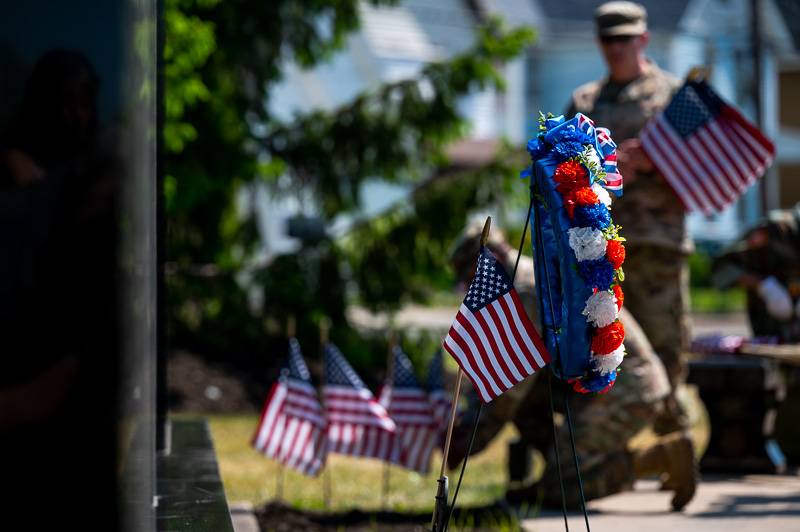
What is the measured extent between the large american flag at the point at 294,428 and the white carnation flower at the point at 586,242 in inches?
138

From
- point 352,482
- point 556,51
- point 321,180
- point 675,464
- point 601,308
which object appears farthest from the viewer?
point 556,51

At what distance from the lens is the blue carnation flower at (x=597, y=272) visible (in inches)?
188

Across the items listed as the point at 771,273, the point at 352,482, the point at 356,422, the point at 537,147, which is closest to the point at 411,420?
the point at 356,422

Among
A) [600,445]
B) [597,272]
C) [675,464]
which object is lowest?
[675,464]

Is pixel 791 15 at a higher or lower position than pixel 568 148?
higher

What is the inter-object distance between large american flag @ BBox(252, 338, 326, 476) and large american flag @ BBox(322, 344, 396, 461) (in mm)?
94

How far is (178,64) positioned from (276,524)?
6.94 metres

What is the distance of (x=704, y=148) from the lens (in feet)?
26.1

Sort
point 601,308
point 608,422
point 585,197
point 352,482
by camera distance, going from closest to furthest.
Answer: point 585,197 → point 601,308 → point 608,422 → point 352,482

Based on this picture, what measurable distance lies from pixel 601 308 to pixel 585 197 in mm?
419

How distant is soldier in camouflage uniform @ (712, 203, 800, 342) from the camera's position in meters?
9.55

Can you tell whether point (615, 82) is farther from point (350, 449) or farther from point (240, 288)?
point (240, 288)

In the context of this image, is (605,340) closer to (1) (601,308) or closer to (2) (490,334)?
(1) (601,308)

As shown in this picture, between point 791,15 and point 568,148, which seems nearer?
point 568,148
